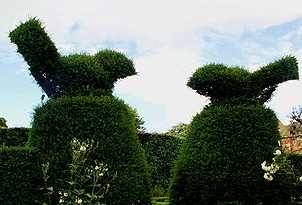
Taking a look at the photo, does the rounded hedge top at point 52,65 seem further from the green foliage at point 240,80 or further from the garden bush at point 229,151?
the green foliage at point 240,80

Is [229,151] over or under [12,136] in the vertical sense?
under

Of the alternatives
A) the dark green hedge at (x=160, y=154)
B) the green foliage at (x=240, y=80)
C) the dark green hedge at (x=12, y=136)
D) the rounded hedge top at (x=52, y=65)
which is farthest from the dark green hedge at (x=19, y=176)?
the dark green hedge at (x=160, y=154)

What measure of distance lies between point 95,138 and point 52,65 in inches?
66.7

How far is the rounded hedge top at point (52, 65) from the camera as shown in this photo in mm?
9727

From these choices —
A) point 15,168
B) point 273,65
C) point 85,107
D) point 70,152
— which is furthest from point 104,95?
point 273,65

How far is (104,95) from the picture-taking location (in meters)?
10.0

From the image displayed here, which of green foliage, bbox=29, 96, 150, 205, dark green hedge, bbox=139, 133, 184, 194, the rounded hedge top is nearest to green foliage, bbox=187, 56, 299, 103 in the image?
the rounded hedge top

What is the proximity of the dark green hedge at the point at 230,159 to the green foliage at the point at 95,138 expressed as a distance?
51.1 inches

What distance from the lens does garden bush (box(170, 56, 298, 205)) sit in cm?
1018

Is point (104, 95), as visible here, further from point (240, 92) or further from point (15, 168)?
point (240, 92)

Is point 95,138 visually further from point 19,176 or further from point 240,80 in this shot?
point 240,80

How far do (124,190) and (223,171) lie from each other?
2.16 metres

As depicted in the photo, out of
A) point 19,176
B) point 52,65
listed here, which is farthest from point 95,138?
point 52,65

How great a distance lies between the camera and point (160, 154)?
19.2 m
